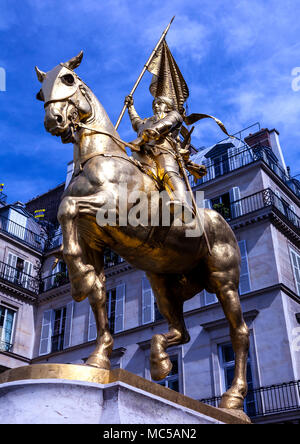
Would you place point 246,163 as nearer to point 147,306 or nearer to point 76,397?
point 147,306

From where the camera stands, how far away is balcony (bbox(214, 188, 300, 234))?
21.8m

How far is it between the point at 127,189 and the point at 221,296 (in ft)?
5.15

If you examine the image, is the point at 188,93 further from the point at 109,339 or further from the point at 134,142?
the point at 109,339

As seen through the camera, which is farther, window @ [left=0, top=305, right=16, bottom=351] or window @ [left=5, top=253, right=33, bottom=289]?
window @ [left=5, top=253, right=33, bottom=289]

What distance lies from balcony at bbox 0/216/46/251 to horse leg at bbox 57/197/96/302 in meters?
24.7

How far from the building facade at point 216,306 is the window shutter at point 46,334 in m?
0.05

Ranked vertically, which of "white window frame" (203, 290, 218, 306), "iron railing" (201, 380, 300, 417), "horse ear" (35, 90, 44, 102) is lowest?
"horse ear" (35, 90, 44, 102)

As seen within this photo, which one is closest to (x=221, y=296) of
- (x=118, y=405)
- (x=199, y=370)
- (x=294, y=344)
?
(x=118, y=405)

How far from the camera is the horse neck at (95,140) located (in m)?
4.88

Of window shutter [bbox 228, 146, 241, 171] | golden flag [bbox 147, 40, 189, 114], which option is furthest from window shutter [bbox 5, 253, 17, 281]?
golden flag [bbox 147, 40, 189, 114]

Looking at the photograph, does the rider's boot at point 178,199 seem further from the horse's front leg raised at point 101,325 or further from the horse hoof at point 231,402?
the horse hoof at point 231,402

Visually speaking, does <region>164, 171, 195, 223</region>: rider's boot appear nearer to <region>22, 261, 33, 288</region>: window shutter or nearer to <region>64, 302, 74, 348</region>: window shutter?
<region>64, 302, 74, 348</region>: window shutter

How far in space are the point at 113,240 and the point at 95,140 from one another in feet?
3.23

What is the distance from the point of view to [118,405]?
134 inches
